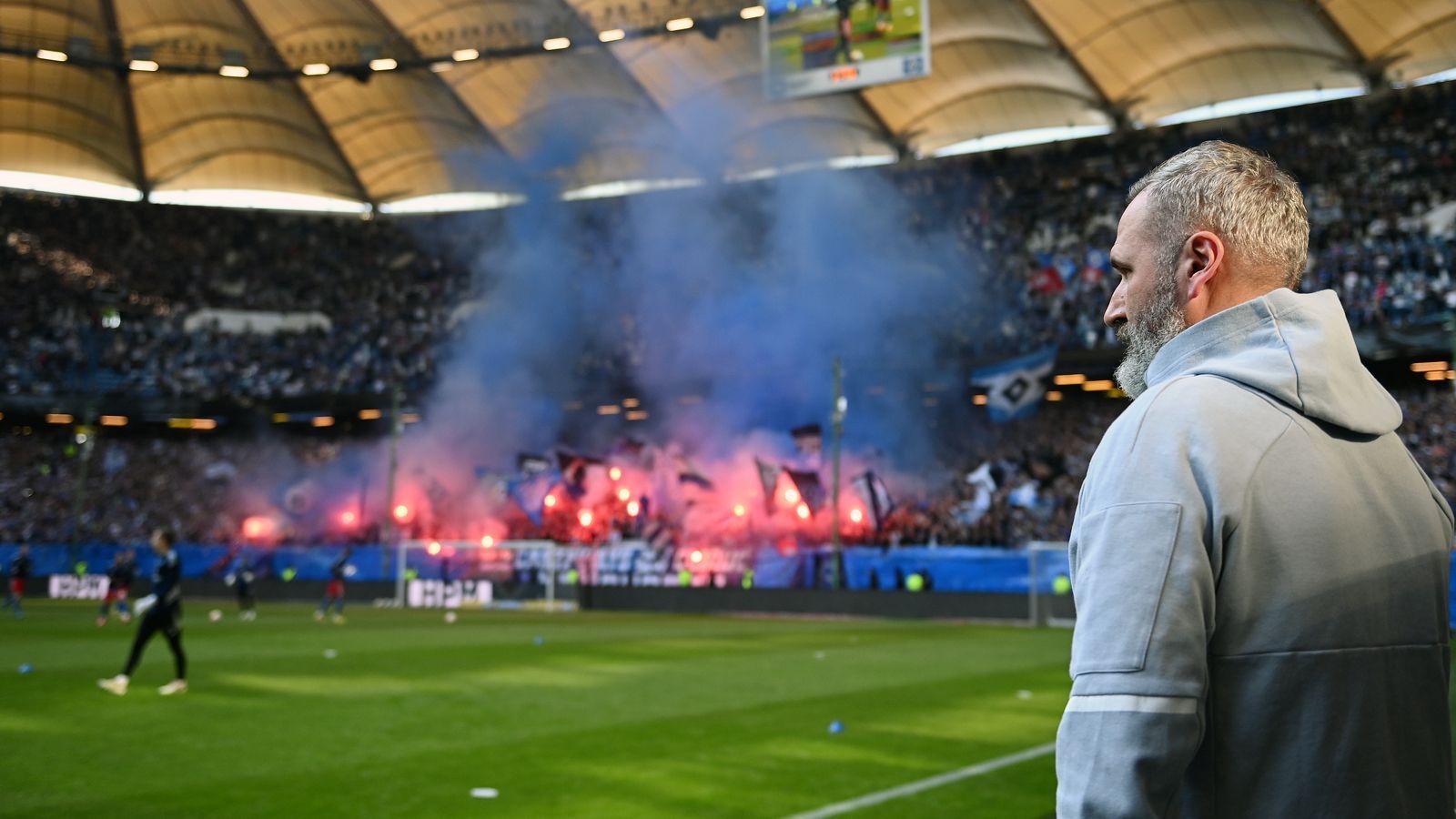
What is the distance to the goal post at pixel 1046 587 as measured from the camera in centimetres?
2991

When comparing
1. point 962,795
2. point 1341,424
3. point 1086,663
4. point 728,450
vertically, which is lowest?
point 962,795

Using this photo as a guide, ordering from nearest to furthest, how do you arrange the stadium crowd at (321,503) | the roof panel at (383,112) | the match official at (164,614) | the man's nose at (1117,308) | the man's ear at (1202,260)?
1. the man's ear at (1202,260)
2. the man's nose at (1117,308)
3. the match official at (164,614)
4. the stadium crowd at (321,503)
5. the roof panel at (383,112)

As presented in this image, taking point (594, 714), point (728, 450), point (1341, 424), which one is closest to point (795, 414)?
point (728, 450)

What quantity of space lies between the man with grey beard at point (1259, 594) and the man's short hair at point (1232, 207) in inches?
2.0

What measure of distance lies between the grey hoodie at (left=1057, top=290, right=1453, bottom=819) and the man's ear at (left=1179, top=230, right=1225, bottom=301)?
6.3 inches

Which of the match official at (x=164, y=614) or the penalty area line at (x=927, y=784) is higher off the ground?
the match official at (x=164, y=614)

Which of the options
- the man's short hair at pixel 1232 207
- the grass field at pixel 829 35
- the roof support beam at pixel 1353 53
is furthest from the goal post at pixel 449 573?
the man's short hair at pixel 1232 207

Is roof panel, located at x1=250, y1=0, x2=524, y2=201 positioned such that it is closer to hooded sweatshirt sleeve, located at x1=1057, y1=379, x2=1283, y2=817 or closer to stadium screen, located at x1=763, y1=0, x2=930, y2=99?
stadium screen, located at x1=763, y1=0, x2=930, y2=99

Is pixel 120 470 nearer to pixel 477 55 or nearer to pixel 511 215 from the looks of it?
pixel 511 215

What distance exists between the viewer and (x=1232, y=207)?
2.21 m

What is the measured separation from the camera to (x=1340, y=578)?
6.42 feet

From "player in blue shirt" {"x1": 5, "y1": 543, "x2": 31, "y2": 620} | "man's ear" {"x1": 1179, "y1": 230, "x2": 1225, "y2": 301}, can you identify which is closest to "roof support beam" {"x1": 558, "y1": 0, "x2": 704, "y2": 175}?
"player in blue shirt" {"x1": 5, "y1": 543, "x2": 31, "y2": 620}

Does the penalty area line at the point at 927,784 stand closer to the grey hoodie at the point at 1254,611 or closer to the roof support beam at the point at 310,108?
the grey hoodie at the point at 1254,611

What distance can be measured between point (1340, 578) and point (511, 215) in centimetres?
5305
